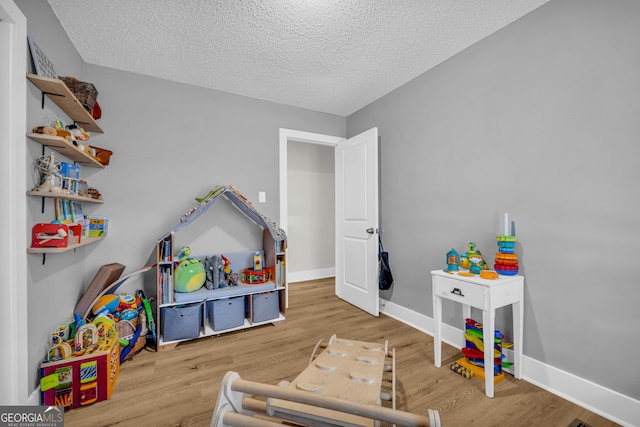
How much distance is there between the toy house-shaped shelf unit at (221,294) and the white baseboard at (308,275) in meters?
1.43

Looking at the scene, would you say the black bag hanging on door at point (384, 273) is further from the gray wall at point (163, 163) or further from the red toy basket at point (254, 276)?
the gray wall at point (163, 163)

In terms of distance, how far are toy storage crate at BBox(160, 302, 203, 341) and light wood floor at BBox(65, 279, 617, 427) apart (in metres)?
0.11

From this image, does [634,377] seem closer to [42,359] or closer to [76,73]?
[42,359]

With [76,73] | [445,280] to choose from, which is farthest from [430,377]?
[76,73]

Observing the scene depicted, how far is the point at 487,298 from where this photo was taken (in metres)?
1.63

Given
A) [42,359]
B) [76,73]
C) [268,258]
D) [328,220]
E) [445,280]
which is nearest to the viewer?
[42,359]

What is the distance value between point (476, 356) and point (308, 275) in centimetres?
296

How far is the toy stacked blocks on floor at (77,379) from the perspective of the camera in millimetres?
1513

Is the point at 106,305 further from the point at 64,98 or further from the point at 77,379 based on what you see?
the point at 64,98

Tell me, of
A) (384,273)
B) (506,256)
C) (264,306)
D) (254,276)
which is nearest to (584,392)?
(506,256)

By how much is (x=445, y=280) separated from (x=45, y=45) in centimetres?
307

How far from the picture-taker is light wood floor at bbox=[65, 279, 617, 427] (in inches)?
57.4

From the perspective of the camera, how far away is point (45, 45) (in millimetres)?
1693

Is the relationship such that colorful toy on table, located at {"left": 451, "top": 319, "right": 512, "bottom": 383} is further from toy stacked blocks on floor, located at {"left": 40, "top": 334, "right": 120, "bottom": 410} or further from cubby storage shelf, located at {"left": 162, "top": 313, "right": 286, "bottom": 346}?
toy stacked blocks on floor, located at {"left": 40, "top": 334, "right": 120, "bottom": 410}
